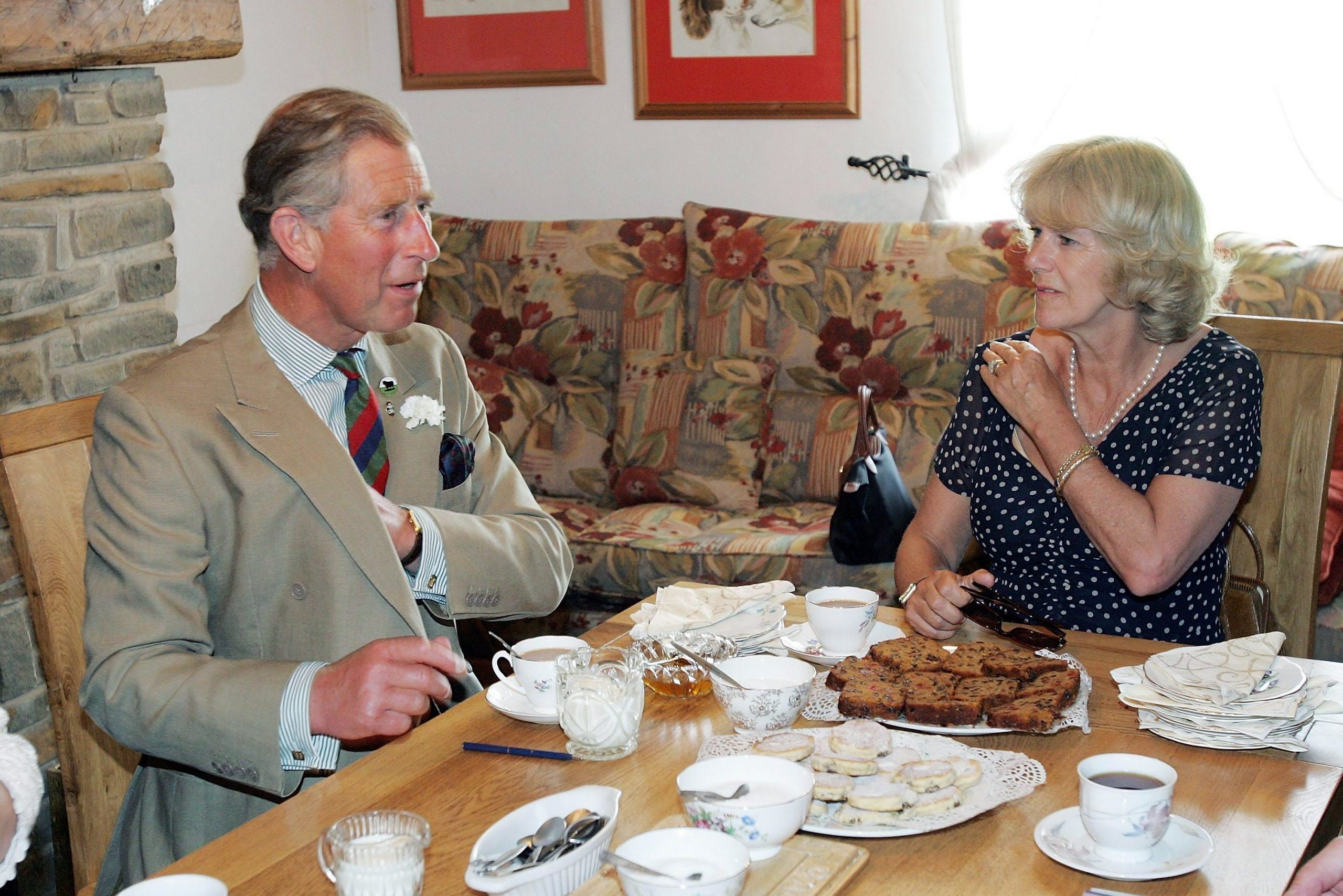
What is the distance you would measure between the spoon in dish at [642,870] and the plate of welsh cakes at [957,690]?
0.44 m

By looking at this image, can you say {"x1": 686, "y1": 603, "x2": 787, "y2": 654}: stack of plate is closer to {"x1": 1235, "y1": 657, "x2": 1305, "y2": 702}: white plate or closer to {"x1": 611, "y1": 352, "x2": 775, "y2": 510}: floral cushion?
{"x1": 1235, "y1": 657, "x2": 1305, "y2": 702}: white plate

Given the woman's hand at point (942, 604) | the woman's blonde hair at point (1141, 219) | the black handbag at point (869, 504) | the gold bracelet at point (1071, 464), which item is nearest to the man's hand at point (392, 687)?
the woman's hand at point (942, 604)

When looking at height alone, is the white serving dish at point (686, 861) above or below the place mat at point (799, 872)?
above

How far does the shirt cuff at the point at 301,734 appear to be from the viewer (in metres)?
1.41

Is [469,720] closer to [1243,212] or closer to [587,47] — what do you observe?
[1243,212]

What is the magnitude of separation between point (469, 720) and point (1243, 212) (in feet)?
9.91

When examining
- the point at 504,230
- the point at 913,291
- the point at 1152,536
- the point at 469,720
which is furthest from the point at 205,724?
the point at 504,230

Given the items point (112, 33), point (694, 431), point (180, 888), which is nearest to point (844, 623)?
point (180, 888)

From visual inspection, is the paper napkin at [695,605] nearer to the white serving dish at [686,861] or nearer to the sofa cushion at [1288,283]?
the white serving dish at [686,861]

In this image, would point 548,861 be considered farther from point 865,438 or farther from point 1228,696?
point 865,438

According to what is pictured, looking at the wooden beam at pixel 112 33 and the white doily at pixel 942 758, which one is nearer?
the white doily at pixel 942 758

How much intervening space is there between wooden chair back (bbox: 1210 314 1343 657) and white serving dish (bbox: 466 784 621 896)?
1.25 meters

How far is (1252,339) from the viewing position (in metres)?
2.03

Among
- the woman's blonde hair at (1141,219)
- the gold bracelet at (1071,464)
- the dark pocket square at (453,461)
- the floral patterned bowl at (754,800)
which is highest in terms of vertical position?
the woman's blonde hair at (1141,219)
